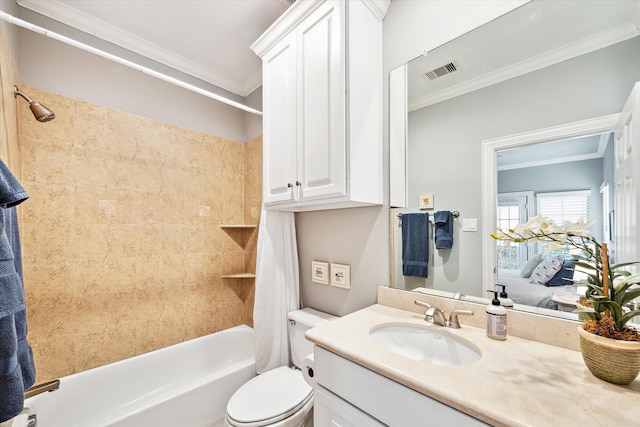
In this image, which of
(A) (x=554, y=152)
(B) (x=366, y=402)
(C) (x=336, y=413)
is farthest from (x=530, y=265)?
(C) (x=336, y=413)

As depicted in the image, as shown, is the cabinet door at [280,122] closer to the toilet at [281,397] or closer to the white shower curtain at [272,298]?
the white shower curtain at [272,298]

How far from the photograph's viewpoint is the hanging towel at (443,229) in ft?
3.74

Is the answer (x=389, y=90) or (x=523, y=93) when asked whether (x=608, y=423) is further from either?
(x=389, y=90)

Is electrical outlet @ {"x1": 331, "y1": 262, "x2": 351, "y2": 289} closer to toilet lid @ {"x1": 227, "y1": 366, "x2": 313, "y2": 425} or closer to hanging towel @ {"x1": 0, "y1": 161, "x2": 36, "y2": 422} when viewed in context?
toilet lid @ {"x1": 227, "y1": 366, "x2": 313, "y2": 425}

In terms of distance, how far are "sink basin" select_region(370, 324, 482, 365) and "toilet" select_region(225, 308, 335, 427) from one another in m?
0.56

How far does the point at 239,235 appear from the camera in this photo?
2.45 metres

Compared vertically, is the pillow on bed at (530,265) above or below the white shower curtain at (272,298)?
above

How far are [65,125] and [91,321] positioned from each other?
4.16 feet

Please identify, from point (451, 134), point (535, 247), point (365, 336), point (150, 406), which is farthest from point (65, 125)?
point (535, 247)

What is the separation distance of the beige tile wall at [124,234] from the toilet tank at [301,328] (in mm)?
855

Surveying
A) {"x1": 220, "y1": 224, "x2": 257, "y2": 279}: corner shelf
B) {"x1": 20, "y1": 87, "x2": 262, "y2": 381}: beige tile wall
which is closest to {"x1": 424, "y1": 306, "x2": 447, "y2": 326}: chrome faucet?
{"x1": 220, "y1": 224, "x2": 257, "y2": 279}: corner shelf

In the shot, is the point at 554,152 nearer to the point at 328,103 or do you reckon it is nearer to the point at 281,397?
the point at 328,103

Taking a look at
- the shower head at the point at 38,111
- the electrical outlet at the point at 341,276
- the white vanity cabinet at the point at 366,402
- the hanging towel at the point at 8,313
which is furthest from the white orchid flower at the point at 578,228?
the shower head at the point at 38,111

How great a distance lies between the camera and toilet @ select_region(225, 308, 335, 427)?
1158mm
